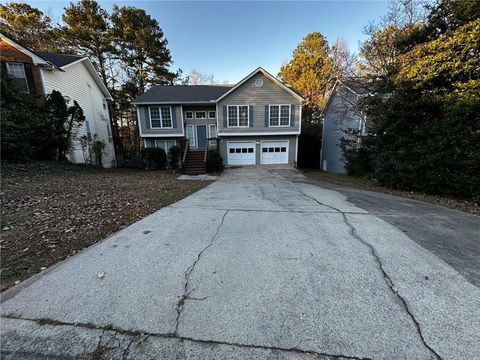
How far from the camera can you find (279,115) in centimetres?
1595

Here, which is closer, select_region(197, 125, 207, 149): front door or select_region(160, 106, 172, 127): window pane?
select_region(160, 106, 172, 127): window pane

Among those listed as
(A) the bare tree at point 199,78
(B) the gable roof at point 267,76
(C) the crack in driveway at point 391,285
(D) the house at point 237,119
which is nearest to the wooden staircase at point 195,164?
(D) the house at point 237,119

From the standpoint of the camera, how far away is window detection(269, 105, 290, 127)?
1587 cm

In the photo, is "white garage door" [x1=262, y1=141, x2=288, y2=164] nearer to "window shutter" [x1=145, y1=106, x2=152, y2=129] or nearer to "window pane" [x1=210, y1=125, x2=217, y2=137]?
"window pane" [x1=210, y1=125, x2=217, y2=137]

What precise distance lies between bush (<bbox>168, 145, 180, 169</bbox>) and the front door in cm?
218

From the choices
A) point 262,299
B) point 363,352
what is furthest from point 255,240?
point 363,352

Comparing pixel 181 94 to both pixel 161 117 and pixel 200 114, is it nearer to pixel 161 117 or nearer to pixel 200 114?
pixel 200 114

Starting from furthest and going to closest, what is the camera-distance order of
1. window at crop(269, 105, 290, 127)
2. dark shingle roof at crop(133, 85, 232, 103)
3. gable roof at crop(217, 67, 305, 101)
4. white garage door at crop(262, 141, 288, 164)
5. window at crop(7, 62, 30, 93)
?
1. white garage door at crop(262, 141, 288, 164)
2. dark shingle roof at crop(133, 85, 232, 103)
3. window at crop(269, 105, 290, 127)
4. gable roof at crop(217, 67, 305, 101)
5. window at crop(7, 62, 30, 93)

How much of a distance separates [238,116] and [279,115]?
10.4ft

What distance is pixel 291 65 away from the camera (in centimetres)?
2628

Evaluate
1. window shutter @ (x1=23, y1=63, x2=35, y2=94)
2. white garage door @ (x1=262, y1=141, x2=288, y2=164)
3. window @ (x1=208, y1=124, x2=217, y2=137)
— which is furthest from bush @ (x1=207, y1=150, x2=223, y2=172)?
window shutter @ (x1=23, y1=63, x2=35, y2=94)

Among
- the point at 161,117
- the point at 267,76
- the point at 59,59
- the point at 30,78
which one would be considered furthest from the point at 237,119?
the point at 30,78

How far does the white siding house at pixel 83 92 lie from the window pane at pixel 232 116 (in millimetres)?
10319

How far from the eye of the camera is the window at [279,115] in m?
15.9
